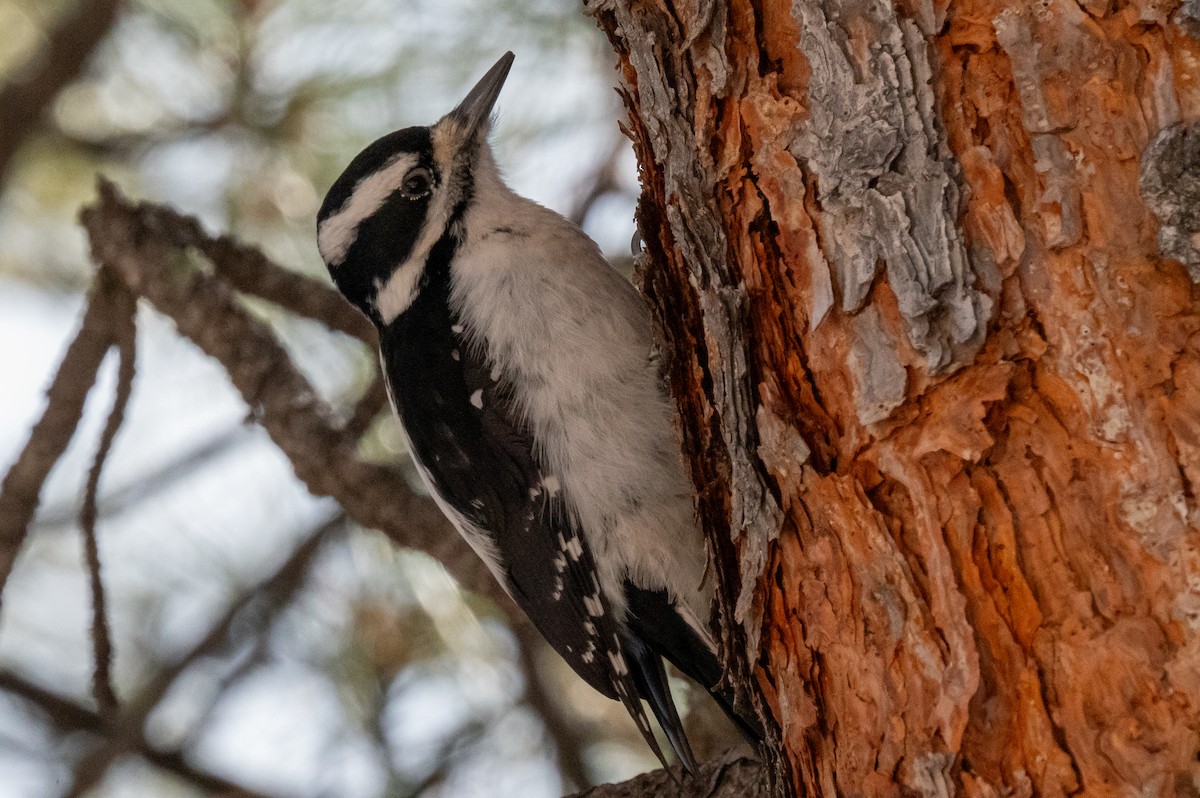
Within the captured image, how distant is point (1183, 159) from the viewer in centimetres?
126

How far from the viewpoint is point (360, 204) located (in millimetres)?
2570

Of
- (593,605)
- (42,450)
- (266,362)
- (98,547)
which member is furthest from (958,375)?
(42,450)

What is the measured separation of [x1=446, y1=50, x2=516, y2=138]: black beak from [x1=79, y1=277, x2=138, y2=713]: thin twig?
3.03 feet

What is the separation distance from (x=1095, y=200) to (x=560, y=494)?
126 centimetres

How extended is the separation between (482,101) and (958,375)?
1614 mm

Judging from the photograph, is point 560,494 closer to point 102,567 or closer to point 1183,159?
point 102,567

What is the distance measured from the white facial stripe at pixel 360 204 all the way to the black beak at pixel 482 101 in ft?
0.55

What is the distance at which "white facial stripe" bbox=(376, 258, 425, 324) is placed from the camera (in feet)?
8.43

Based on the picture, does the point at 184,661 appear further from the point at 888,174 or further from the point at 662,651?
the point at 888,174

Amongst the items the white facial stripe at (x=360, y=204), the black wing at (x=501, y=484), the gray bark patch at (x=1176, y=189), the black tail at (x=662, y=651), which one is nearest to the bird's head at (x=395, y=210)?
the white facial stripe at (x=360, y=204)

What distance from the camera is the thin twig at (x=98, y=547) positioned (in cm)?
255

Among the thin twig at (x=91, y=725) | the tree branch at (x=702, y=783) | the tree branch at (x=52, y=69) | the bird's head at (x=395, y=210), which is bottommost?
the tree branch at (x=702, y=783)

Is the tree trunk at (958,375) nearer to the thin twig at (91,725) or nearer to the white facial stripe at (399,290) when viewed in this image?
the white facial stripe at (399,290)

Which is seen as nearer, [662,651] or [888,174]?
[888,174]
